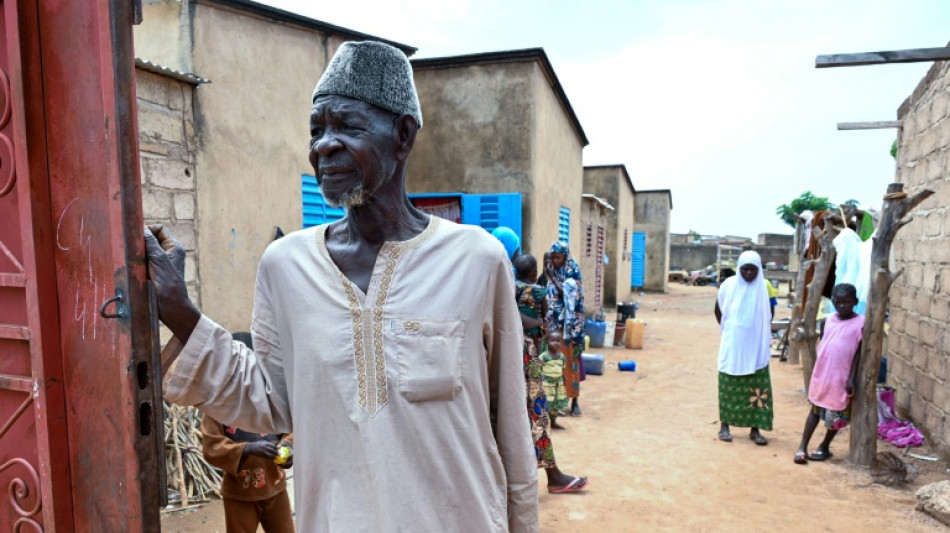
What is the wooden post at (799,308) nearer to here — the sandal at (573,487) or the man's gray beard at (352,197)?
the sandal at (573,487)

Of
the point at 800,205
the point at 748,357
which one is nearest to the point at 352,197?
the point at 748,357

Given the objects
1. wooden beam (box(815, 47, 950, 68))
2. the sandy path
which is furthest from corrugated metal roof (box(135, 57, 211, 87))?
wooden beam (box(815, 47, 950, 68))

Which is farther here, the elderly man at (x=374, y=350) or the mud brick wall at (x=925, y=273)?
the mud brick wall at (x=925, y=273)

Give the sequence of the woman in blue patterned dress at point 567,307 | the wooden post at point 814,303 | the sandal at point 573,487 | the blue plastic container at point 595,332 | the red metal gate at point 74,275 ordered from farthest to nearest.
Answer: the blue plastic container at point 595,332 < the wooden post at point 814,303 < the woman in blue patterned dress at point 567,307 < the sandal at point 573,487 < the red metal gate at point 74,275

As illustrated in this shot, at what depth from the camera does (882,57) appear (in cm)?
440

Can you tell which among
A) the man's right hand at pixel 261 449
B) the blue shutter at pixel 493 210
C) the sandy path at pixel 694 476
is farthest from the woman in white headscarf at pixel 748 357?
the man's right hand at pixel 261 449

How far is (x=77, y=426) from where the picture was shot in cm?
136

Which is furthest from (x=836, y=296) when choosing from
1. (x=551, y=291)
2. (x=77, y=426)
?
(x=77, y=426)

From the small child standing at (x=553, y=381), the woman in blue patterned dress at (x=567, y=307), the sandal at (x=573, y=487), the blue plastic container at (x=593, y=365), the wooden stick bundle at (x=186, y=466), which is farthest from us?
the blue plastic container at (x=593, y=365)

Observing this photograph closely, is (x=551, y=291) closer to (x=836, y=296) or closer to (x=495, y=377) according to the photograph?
(x=836, y=296)

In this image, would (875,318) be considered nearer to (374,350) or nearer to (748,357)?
(748,357)

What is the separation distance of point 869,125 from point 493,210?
4288 mm

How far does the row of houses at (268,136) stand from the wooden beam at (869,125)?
11.6 feet

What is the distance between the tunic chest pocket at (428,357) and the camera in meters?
1.28
